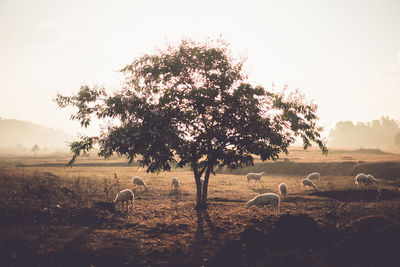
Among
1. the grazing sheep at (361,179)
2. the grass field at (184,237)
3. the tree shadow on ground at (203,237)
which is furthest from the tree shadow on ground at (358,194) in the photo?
the tree shadow on ground at (203,237)

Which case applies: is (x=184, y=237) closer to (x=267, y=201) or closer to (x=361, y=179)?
(x=267, y=201)

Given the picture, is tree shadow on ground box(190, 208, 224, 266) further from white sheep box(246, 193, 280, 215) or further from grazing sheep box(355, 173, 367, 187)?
grazing sheep box(355, 173, 367, 187)

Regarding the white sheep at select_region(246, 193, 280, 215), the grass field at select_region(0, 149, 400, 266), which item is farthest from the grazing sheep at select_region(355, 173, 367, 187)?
the white sheep at select_region(246, 193, 280, 215)

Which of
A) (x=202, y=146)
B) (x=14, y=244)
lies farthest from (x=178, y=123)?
(x=14, y=244)

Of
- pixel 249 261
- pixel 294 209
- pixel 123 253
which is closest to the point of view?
pixel 249 261

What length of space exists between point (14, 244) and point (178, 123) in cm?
863

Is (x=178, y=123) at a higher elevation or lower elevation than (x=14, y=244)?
higher

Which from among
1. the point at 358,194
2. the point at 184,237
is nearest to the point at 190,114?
the point at 184,237

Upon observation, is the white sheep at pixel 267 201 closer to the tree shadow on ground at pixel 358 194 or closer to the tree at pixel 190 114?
the tree at pixel 190 114

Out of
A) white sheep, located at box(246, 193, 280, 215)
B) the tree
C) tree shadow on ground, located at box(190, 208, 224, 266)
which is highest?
the tree

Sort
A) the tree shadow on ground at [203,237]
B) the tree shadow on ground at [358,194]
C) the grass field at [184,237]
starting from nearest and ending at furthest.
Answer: the grass field at [184,237] → the tree shadow on ground at [203,237] → the tree shadow on ground at [358,194]

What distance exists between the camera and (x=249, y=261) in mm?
8336

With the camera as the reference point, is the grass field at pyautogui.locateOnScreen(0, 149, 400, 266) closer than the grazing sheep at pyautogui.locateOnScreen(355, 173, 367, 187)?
Yes

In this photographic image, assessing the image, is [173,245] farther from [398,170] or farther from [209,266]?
[398,170]
